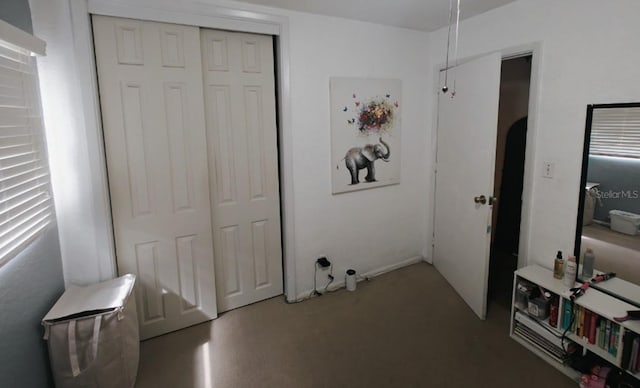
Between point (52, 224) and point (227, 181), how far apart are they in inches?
40.4

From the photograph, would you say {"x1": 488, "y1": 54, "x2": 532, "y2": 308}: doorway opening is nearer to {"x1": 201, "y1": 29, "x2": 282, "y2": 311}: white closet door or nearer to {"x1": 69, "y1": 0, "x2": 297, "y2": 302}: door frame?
{"x1": 201, "y1": 29, "x2": 282, "y2": 311}: white closet door

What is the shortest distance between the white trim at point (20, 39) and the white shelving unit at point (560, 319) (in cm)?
293

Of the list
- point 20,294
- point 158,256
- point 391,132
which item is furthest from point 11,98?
point 391,132

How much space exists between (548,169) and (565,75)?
592 millimetres

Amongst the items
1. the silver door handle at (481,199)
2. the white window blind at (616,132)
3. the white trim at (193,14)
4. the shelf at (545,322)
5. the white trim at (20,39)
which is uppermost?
the white trim at (193,14)

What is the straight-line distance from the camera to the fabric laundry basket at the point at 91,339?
1.59 meters

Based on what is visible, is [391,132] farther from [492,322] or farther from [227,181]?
[492,322]

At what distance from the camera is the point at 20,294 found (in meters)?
1.48

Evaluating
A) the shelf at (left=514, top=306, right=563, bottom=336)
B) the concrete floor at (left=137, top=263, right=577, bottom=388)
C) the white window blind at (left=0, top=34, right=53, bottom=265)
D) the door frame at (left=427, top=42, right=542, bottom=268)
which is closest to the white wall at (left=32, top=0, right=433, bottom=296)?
the white window blind at (left=0, top=34, right=53, bottom=265)

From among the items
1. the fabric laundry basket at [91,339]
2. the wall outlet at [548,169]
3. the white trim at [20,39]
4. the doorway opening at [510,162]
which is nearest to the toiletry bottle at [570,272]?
the wall outlet at [548,169]

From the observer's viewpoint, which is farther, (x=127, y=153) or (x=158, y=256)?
(x=158, y=256)

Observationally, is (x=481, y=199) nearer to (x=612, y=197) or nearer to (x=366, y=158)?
(x=612, y=197)

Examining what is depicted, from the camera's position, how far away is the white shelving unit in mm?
1707

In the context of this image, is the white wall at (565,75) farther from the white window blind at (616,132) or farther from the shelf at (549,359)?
the shelf at (549,359)
